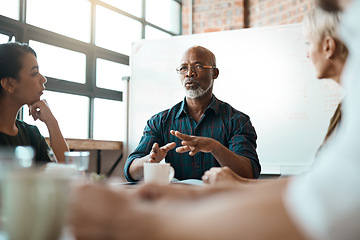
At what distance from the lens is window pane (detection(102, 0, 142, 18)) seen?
157 inches

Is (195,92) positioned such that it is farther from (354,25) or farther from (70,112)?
(354,25)

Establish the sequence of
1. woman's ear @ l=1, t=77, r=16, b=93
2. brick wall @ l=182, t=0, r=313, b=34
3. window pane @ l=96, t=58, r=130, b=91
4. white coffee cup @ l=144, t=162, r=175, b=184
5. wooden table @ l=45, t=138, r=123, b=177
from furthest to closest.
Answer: brick wall @ l=182, t=0, r=313, b=34 < window pane @ l=96, t=58, r=130, b=91 < wooden table @ l=45, t=138, r=123, b=177 < woman's ear @ l=1, t=77, r=16, b=93 < white coffee cup @ l=144, t=162, r=175, b=184

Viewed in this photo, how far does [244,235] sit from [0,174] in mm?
258

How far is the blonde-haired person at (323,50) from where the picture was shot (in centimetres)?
109

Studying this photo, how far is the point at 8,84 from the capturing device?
1.75 m

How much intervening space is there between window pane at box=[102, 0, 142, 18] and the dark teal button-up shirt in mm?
2091

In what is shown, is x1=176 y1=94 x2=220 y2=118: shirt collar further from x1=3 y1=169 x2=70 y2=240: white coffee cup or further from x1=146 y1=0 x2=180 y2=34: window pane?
x1=146 y1=0 x2=180 y2=34: window pane

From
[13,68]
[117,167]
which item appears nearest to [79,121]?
[117,167]

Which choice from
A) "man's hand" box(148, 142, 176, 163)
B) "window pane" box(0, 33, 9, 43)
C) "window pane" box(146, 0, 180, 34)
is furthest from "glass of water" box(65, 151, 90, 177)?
"window pane" box(146, 0, 180, 34)

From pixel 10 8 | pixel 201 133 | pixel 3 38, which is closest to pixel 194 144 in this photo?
pixel 201 133

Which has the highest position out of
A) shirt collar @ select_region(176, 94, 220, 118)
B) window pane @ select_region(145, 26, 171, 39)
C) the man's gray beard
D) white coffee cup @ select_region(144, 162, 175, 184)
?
window pane @ select_region(145, 26, 171, 39)

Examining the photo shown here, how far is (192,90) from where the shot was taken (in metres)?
2.27

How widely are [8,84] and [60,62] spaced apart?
1.72 m

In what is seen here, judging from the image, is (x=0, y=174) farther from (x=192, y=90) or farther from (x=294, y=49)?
(x=294, y=49)
